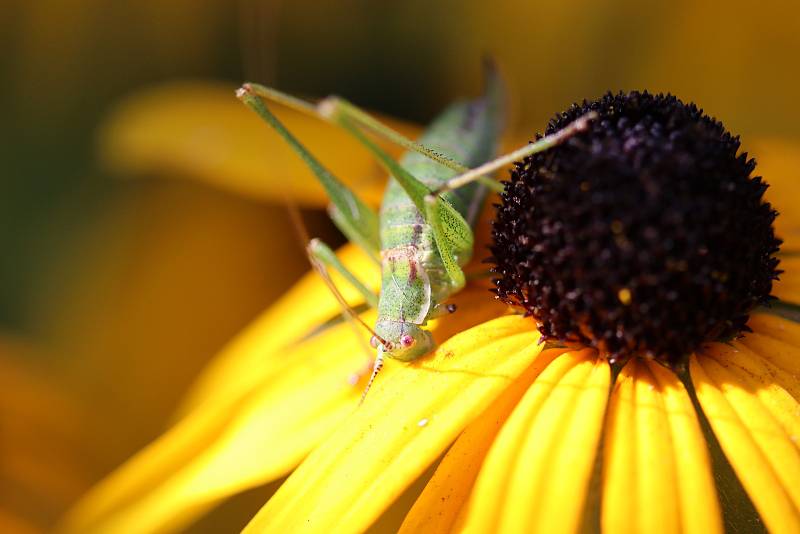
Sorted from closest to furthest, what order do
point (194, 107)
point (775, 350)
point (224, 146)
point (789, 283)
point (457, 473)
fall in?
point (457, 473), point (775, 350), point (789, 283), point (224, 146), point (194, 107)

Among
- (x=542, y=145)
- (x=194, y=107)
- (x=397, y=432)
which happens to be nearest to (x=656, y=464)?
(x=397, y=432)

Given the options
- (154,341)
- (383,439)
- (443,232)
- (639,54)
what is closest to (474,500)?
(383,439)

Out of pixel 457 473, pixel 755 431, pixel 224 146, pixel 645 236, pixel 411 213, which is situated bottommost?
pixel 457 473

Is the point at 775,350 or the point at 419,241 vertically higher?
the point at 419,241

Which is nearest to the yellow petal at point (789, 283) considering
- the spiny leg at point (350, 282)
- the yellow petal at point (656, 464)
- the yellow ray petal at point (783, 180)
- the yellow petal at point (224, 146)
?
the yellow ray petal at point (783, 180)

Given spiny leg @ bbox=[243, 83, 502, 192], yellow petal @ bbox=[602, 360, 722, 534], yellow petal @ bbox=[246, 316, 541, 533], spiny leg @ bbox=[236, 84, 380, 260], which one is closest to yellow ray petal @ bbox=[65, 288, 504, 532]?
yellow petal @ bbox=[246, 316, 541, 533]

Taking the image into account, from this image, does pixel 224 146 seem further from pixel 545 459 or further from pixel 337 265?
pixel 545 459
